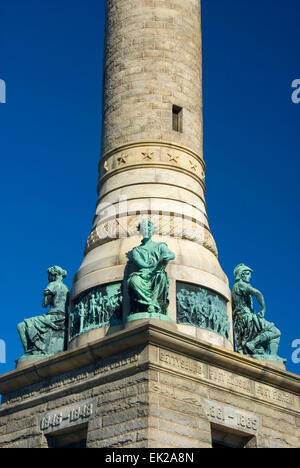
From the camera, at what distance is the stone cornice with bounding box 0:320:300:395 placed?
14336 mm

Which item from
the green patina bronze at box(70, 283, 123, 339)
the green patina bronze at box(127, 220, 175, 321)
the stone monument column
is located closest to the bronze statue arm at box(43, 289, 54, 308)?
the stone monument column

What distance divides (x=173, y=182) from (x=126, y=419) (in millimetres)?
6701

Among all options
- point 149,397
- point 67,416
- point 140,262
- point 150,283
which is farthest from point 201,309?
point 67,416

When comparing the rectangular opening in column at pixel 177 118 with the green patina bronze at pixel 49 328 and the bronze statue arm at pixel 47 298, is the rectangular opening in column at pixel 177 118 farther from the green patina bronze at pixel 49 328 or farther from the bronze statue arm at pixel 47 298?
the bronze statue arm at pixel 47 298

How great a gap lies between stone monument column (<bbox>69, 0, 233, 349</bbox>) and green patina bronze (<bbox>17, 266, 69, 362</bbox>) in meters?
0.52

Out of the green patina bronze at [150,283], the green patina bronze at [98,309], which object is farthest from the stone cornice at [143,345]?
the green patina bronze at [98,309]

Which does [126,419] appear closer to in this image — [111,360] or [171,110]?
[111,360]

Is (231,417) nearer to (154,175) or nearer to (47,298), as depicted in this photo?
(47,298)

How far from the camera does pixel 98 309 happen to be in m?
16.6

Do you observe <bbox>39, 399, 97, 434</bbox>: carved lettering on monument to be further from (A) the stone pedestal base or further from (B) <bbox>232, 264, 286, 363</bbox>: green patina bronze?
(B) <bbox>232, 264, 286, 363</bbox>: green patina bronze

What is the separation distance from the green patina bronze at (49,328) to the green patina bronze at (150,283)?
2956mm

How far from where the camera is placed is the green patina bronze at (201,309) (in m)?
16.3

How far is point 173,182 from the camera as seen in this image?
60.3 ft
